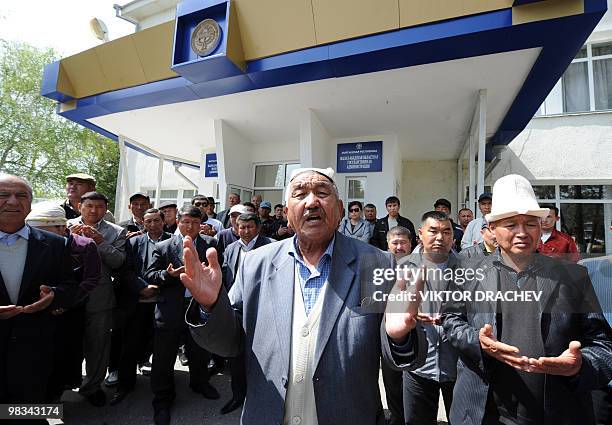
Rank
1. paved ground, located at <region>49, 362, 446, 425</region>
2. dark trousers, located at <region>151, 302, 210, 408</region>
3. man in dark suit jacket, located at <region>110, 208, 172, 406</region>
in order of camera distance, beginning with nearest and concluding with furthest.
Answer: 1. paved ground, located at <region>49, 362, 446, 425</region>
2. dark trousers, located at <region>151, 302, 210, 408</region>
3. man in dark suit jacket, located at <region>110, 208, 172, 406</region>

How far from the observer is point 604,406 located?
6.58ft

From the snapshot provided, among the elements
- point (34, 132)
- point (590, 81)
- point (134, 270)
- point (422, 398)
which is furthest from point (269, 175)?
point (34, 132)

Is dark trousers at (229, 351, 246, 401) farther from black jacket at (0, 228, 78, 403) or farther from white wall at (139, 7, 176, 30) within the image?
white wall at (139, 7, 176, 30)

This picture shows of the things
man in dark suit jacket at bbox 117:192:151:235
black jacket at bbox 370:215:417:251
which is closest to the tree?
man in dark suit jacket at bbox 117:192:151:235

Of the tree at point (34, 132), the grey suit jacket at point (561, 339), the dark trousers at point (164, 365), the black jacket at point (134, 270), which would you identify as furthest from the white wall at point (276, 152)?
the tree at point (34, 132)

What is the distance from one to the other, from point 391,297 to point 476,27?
5209mm

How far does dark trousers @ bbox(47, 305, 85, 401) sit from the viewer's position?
291 centimetres

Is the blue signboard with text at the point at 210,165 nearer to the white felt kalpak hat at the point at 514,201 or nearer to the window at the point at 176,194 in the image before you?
the window at the point at 176,194

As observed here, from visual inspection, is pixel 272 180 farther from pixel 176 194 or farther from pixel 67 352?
pixel 67 352

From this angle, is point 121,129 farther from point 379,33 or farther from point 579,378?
point 579,378

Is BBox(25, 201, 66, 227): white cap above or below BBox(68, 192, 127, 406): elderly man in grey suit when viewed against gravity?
above

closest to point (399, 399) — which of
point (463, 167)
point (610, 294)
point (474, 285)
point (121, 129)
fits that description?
point (474, 285)

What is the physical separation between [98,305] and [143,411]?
1.14m

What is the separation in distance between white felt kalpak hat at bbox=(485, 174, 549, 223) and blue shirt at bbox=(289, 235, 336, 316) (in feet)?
2.83
